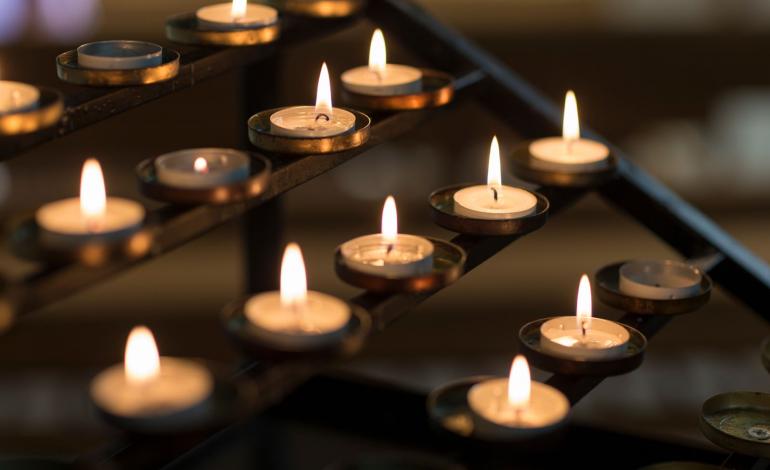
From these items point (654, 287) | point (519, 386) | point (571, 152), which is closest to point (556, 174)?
point (571, 152)

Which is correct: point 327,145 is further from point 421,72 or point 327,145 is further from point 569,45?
point 569,45

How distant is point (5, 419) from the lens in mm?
3582

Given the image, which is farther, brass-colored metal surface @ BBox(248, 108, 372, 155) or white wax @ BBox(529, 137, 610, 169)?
white wax @ BBox(529, 137, 610, 169)

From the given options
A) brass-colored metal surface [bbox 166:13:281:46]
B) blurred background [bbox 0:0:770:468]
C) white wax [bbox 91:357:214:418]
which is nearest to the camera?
white wax [bbox 91:357:214:418]

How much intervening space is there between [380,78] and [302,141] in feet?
0.78

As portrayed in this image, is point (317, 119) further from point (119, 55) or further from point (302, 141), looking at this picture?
point (119, 55)

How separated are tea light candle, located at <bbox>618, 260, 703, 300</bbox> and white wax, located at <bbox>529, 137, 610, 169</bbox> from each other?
107mm

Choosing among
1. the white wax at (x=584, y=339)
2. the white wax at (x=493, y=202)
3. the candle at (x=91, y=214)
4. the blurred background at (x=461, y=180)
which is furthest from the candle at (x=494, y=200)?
the blurred background at (x=461, y=180)

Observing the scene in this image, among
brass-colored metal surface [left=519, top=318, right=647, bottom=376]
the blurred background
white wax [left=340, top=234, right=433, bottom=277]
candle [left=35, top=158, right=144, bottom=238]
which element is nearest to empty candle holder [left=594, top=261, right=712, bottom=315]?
brass-colored metal surface [left=519, top=318, right=647, bottom=376]

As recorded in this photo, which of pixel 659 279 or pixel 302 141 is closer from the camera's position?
pixel 302 141

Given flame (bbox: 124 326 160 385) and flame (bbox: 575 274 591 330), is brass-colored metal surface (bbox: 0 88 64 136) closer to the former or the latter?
flame (bbox: 124 326 160 385)

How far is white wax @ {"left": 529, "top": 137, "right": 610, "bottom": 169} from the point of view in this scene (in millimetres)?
1341

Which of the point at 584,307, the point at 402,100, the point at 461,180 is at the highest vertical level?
the point at 402,100

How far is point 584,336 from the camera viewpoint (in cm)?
116
